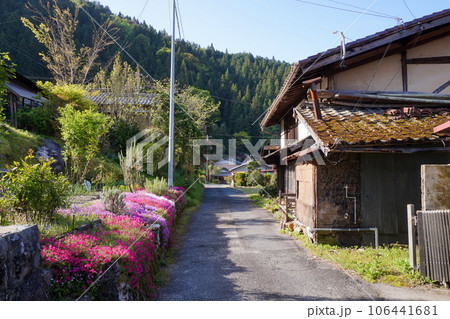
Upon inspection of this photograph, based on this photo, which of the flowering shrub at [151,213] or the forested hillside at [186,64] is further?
the forested hillside at [186,64]

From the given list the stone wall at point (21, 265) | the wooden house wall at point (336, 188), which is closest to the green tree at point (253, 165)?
the wooden house wall at point (336, 188)

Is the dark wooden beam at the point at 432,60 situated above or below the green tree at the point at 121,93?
below

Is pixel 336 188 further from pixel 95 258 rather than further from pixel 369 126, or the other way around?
pixel 95 258

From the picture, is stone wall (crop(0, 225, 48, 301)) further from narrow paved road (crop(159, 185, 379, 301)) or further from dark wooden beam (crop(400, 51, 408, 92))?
dark wooden beam (crop(400, 51, 408, 92))

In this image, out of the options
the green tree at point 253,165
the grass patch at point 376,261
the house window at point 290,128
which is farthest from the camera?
the green tree at point 253,165

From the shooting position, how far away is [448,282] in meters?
5.04

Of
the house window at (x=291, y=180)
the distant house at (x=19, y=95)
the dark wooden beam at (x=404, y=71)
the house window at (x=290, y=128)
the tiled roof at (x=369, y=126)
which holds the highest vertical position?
the distant house at (x=19, y=95)

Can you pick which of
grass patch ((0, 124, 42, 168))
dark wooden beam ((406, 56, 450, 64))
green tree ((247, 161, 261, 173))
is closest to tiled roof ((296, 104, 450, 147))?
dark wooden beam ((406, 56, 450, 64))

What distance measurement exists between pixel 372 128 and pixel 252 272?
4.82 m

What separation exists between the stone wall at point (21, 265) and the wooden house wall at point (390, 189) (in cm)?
717

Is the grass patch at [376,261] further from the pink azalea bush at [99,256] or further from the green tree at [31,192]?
the green tree at [31,192]

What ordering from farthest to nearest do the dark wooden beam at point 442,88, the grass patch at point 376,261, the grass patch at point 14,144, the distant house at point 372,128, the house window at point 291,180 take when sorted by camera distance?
the house window at point 291,180 < the grass patch at point 14,144 < the dark wooden beam at point 442,88 < the distant house at point 372,128 < the grass patch at point 376,261

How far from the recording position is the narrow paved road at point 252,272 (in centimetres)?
475

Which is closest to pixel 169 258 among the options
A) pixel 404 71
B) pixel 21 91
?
pixel 404 71
